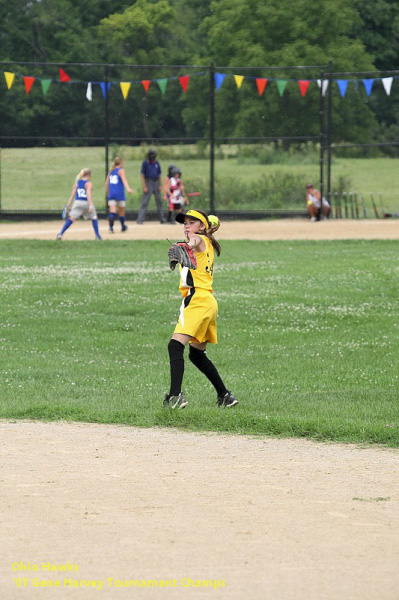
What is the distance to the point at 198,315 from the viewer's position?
883cm

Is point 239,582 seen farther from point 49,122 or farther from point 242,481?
point 49,122

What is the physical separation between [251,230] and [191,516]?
21624 mm

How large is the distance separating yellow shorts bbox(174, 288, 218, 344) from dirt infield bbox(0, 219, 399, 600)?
82 cm

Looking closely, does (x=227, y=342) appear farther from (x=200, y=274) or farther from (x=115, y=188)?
(x=115, y=188)

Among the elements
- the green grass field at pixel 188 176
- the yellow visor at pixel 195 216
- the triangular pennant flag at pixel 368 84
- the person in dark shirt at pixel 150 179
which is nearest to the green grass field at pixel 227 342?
the yellow visor at pixel 195 216

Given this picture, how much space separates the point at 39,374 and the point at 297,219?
2085 centimetres

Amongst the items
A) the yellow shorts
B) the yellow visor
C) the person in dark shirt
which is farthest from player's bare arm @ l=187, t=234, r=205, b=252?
the person in dark shirt

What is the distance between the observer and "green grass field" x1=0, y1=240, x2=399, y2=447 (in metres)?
9.09

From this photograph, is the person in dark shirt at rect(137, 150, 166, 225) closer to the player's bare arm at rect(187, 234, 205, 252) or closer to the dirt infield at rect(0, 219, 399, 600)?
the player's bare arm at rect(187, 234, 205, 252)

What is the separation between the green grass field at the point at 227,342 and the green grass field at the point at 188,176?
47.7 ft

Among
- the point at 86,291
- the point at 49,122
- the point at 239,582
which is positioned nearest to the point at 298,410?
the point at 239,582

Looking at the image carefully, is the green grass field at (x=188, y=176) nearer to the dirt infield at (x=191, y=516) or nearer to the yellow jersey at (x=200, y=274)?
the yellow jersey at (x=200, y=274)

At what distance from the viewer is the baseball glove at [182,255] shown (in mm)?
8594

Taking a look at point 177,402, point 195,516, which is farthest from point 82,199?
point 195,516
